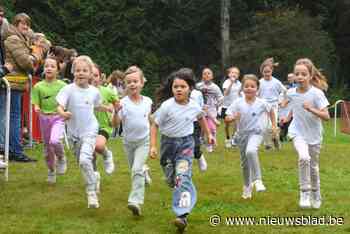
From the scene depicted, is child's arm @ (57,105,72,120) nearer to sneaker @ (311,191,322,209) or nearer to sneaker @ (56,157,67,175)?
sneaker @ (56,157,67,175)

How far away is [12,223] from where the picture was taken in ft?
27.7

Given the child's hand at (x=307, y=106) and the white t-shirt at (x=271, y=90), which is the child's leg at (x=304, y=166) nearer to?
the child's hand at (x=307, y=106)

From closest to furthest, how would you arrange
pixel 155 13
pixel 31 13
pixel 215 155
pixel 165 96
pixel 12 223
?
pixel 12 223
pixel 165 96
pixel 215 155
pixel 31 13
pixel 155 13

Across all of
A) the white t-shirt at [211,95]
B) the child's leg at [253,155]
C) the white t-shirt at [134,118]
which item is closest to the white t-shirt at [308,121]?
the child's leg at [253,155]

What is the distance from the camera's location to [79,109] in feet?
31.7

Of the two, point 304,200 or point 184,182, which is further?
point 304,200

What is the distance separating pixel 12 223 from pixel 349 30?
43.9 meters

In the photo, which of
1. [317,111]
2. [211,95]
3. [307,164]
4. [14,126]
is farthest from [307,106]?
[211,95]

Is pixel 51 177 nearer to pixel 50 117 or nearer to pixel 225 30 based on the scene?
pixel 50 117

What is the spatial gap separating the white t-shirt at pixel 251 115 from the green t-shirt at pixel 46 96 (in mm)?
2720

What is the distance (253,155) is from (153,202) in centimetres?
155

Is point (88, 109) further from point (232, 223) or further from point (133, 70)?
point (232, 223)

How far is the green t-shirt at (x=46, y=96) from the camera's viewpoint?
1130 cm

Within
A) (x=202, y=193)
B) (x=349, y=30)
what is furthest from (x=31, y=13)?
(x=202, y=193)
